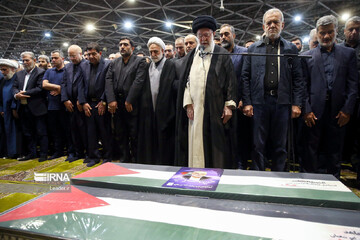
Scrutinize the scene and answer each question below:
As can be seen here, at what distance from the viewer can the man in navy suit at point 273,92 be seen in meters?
2.31

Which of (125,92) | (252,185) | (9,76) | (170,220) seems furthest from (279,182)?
(9,76)

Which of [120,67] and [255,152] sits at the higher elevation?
[120,67]

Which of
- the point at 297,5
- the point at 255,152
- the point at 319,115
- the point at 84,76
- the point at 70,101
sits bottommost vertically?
the point at 255,152

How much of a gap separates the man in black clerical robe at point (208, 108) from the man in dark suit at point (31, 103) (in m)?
2.83

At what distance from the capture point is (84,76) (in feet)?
11.6

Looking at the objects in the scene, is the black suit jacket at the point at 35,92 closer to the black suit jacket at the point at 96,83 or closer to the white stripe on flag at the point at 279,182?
the black suit jacket at the point at 96,83

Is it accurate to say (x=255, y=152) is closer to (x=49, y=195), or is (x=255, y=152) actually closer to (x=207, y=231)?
(x=207, y=231)

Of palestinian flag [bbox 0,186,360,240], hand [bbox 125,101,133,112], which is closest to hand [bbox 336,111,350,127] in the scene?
palestinian flag [bbox 0,186,360,240]

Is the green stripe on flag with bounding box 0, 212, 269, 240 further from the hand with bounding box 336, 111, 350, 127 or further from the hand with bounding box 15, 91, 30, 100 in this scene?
the hand with bounding box 15, 91, 30, 100

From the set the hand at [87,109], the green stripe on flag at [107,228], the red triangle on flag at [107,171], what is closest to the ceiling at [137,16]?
the hand at [87,109]

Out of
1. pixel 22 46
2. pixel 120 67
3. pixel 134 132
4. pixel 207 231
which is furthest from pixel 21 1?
pixel 207 231

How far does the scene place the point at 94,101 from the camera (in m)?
3.49

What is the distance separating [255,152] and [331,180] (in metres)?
1.34

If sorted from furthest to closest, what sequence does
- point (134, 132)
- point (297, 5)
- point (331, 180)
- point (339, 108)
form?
point (297, 5)
point (134, 132)
point (339, 108)
point (331, 180)
